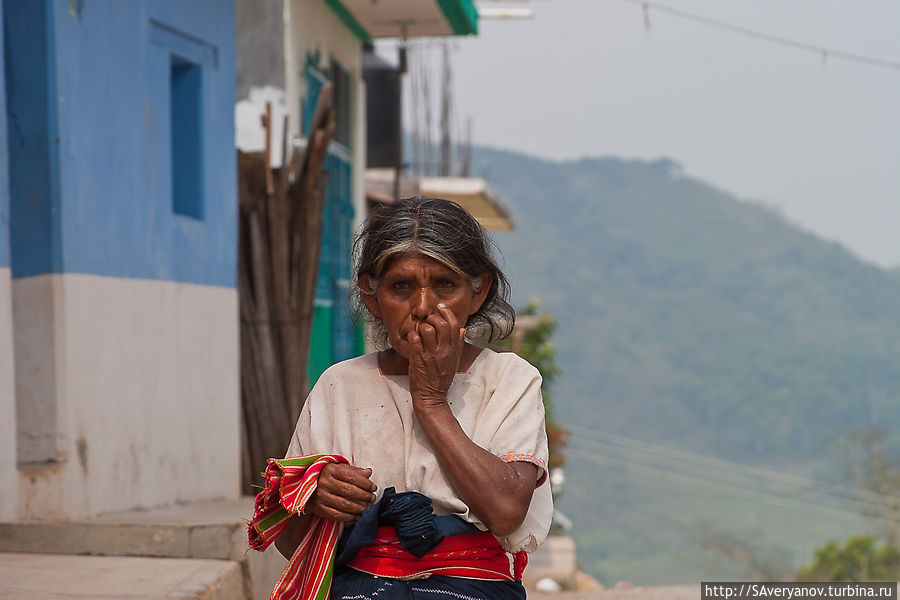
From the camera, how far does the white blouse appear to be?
2.34 meters

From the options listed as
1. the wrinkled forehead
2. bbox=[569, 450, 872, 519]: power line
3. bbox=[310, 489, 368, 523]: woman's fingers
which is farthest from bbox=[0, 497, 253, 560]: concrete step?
bbox=[569, 450, 872, 519]: power line

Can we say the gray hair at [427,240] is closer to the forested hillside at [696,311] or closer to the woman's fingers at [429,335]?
the woman's fingers at [429,335]

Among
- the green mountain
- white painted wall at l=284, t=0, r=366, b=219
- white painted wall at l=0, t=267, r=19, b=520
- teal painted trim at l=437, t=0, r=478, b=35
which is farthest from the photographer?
the green mountain

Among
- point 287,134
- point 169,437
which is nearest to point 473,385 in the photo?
point 169,437

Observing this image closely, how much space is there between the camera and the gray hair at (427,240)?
2.38m

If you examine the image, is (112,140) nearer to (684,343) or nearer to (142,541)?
(142,541)

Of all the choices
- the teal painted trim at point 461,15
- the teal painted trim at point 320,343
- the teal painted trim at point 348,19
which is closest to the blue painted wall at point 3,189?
the teal painted trim at point 320,343

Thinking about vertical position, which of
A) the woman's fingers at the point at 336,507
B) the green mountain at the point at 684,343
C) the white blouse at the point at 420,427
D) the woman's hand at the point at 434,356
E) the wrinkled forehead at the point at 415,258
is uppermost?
the wrinkled forehead at the point at 415,258

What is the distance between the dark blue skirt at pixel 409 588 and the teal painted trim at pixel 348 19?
9.81 meters

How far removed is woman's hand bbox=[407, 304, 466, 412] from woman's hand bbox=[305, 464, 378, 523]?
0.18 m

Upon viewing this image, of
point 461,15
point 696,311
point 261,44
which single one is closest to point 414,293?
point 261,44

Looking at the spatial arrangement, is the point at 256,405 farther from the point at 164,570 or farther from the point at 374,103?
the point at 374,103

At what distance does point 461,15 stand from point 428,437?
9644 mm

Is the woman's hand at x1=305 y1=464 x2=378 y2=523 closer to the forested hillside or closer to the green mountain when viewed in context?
the green mountain
